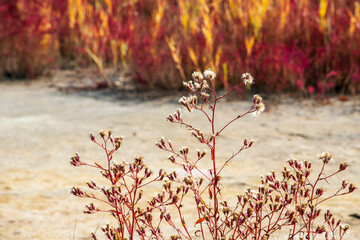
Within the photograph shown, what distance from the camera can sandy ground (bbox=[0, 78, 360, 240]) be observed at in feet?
8.69

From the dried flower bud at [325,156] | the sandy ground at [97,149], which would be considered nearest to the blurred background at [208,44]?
the sandy ground at [97,149]

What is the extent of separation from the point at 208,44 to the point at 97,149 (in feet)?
7.13

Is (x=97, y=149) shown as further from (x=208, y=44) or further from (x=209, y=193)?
(x=209, y=193)

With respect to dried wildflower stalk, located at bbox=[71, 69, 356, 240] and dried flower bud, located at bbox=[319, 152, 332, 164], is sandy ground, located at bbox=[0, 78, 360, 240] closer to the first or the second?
dried wildflower stalk, located at bbox=[71, 69, 356, 240]

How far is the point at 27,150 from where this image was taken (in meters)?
3.85

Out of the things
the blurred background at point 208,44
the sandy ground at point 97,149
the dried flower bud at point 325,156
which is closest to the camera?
the dried flower bud at point 325,156

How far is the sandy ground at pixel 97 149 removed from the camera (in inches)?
104

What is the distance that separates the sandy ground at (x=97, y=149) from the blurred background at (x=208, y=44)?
0.39 metres

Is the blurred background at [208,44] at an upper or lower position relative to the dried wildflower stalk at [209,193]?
lower

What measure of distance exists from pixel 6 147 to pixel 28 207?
Result: 1.29m

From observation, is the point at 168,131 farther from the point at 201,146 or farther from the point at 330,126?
the point at 330,126

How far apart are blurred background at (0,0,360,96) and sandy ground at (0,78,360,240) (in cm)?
39

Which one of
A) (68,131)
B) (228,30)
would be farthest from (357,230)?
(228,30)

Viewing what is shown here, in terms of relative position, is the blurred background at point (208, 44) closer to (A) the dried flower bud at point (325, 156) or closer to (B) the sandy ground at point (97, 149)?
(B) the sandy ground at point (97, 149)
